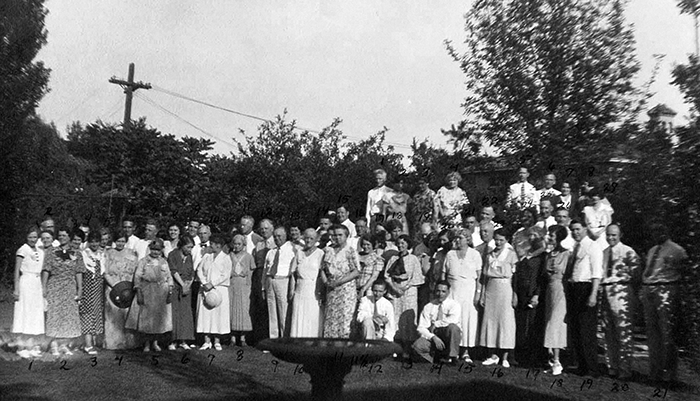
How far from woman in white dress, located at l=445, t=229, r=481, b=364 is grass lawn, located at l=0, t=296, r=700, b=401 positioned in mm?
729

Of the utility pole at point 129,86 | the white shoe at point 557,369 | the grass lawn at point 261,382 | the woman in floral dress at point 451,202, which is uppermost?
the utility pole at point 129,86

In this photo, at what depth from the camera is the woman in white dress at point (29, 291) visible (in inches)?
426

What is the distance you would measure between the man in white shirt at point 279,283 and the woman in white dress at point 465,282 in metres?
2.52

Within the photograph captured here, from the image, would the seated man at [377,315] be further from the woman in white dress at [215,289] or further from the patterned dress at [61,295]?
the patterned dress at [61,295]

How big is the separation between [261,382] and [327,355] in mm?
3230

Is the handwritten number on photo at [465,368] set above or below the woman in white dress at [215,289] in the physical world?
below

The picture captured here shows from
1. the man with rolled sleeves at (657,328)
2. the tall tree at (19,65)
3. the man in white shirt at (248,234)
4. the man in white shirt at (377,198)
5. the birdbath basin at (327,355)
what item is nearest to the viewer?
the birdbath basin at (327,355)

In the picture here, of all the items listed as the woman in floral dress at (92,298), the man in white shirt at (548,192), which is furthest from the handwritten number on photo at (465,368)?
the woman in floral dress at (92,298)

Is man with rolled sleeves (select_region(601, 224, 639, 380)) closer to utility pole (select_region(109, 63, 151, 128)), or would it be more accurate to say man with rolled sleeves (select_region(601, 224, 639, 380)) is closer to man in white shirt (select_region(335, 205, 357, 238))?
man in white shirt (select_region(335, 205, 357, 238))

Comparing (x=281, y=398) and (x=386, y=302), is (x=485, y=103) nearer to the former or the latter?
(x=386, y=302)

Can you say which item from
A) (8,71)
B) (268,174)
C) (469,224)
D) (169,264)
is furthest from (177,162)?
(469,224)

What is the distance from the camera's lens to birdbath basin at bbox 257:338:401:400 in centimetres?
625

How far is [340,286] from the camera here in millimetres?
11219

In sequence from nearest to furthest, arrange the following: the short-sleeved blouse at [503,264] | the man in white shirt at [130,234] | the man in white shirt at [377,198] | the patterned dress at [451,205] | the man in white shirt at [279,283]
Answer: the short-sleeved blouse at [503,264]
the man in white shirt at [279,283]
the man in white shirt at [130,234]
the patterned dress at [451,205]
the man in white shirt at [377,198]
